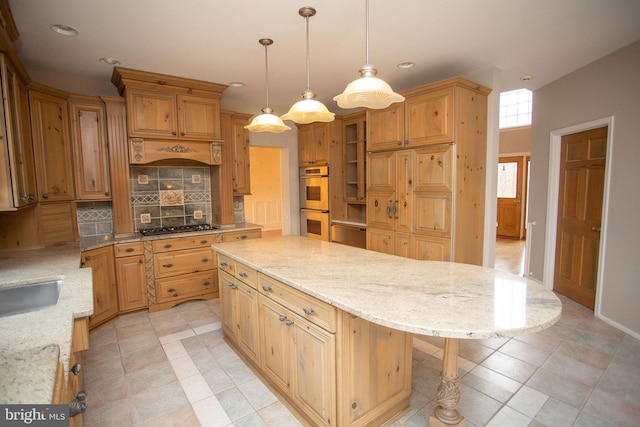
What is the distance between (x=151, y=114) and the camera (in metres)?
3.54

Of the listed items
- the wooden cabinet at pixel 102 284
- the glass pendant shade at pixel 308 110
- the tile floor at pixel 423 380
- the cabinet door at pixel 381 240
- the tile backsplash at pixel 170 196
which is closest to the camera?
the tile floor at pixel 423 380

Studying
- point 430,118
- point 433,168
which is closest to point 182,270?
point 433,168

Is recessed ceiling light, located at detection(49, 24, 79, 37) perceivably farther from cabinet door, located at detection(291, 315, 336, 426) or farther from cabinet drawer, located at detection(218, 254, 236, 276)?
cabinet door, located at detection(291, 315, 336, 426)

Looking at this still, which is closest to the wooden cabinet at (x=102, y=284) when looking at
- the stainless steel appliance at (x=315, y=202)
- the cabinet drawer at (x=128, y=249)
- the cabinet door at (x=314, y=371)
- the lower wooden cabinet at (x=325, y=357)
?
the cabinet drawer at (x=128, y=249)

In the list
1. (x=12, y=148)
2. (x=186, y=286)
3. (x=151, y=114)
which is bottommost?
(x=186, y=286)

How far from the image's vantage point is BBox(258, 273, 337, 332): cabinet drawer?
5.34 feet

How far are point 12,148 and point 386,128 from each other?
3.21m

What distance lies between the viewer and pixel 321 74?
3.62 metres

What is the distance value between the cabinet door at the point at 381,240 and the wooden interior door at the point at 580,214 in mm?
2101

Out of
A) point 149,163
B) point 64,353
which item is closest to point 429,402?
point 64,353

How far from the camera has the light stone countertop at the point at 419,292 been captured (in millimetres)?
1252

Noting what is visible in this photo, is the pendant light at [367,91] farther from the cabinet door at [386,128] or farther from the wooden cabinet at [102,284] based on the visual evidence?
the wooden cabinet at [102,284]

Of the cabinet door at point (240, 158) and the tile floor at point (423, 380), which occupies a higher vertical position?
the cabinet door at point (240, 158)

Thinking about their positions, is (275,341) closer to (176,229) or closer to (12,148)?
(12,148)
